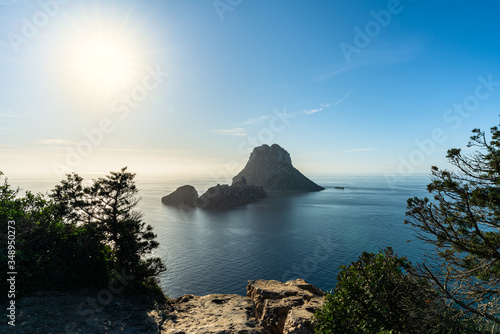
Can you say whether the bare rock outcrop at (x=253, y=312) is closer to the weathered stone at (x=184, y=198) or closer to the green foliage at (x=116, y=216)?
the green foliage at (x=116, y=216)

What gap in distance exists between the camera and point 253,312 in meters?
18.9

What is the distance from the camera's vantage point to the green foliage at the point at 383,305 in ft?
32.5

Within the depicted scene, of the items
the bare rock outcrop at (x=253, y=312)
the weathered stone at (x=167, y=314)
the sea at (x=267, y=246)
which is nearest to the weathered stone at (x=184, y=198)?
the sea at (x=267, y=246)

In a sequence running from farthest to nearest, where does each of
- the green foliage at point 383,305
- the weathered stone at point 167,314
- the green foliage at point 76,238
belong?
1. the green foliage at point 76,238
2. the weathered stone at point 167,314
3. the green foliage at point 383,305

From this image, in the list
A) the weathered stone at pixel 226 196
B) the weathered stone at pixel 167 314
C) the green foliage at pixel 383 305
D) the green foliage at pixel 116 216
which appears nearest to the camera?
the green foliage at pixel 383 305

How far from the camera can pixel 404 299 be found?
34.8 feet

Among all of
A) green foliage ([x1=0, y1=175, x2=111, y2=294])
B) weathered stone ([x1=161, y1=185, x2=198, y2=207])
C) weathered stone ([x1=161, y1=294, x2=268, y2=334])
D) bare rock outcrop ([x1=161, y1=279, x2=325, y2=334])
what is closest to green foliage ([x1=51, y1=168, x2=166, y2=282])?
green foliage ([x1=0, y1=175, x2=111, y2=294])

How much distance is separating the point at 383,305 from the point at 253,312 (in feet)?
39.8

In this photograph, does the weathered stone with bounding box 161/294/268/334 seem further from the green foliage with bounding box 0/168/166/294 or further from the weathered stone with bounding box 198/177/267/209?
the weathered stone with bounding box 198/177/267/209

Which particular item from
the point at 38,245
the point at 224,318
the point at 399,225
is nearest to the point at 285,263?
the point at 224,318

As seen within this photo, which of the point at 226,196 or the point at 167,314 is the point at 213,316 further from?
the point at 226,196

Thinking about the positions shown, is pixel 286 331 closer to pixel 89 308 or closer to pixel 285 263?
pixel 89 308

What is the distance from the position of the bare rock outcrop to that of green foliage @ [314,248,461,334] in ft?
9.04

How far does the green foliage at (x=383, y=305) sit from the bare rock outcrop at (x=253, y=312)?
2756 mm
